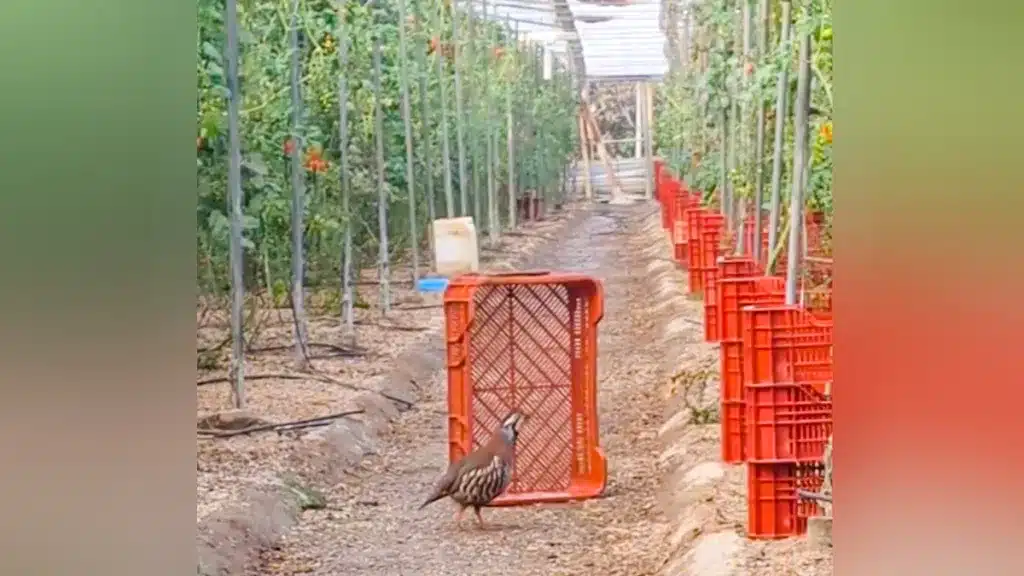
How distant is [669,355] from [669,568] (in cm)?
51

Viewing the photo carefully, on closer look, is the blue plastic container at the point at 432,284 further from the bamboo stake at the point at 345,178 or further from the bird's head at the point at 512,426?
the bamboo stake at the point at 345,178

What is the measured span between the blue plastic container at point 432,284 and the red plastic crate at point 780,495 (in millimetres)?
840

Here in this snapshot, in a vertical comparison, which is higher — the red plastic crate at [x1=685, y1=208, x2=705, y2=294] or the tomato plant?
the tomato plant

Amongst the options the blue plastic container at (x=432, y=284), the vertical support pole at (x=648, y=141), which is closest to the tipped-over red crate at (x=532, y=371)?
the blue plastic container at (x=432, y=284)

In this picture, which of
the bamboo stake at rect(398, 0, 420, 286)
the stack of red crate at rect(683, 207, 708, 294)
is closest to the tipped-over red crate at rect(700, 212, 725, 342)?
the stack of red crate at rect(683, 207, 708, 294)

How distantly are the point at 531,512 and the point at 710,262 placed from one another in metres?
0.68

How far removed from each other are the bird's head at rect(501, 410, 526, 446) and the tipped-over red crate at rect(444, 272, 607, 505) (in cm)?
1

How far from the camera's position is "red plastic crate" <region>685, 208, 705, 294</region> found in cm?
294

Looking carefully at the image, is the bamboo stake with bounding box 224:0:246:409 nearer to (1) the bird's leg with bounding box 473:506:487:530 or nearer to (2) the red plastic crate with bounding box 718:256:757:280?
(1) the bird's leg with bounding box 473:506:487:530

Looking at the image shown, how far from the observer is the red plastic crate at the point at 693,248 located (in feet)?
9.65

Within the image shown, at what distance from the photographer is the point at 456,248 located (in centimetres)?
314
